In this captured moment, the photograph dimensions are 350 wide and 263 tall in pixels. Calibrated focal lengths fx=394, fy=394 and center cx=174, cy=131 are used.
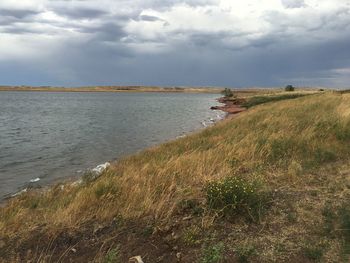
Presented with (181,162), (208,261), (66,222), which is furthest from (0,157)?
(208,261)

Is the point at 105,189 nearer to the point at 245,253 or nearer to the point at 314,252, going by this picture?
the point at 245,253

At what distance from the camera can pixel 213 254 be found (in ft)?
16.4

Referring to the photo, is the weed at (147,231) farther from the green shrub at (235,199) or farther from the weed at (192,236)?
the green shrub at (235,199)

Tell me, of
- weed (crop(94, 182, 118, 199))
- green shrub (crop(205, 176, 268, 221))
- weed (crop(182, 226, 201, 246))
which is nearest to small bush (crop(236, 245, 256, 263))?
weed (crop(182, 226, 201, 246))

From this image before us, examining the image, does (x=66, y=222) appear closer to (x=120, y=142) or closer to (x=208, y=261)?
(x=208, y=261)

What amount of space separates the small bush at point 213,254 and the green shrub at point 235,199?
38.3 inches

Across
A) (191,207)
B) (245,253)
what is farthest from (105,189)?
(245,253)

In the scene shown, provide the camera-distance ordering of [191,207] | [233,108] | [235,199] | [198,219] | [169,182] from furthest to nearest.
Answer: [233,108] < [169,182] < [191,207] < [235,199] < [198,219]

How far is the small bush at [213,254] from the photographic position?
491cm

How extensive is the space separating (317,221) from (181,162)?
4.77m

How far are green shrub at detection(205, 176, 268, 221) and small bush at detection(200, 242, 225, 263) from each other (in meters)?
0.97

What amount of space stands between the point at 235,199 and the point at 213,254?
1528 mm

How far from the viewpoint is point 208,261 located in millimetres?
4918

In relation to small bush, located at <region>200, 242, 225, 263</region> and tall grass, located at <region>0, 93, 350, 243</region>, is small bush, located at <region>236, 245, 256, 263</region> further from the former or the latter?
tall grass, located at <region>0, 93, 350, 243</region>
